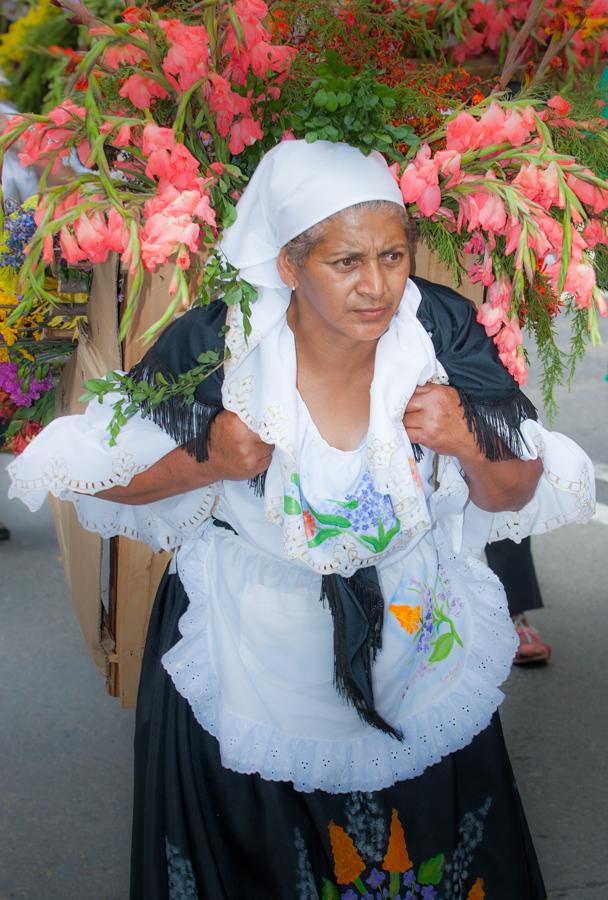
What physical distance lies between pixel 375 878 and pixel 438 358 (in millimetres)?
985

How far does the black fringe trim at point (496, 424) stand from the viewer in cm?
201

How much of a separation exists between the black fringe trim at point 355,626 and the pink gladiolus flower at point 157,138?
780 mm

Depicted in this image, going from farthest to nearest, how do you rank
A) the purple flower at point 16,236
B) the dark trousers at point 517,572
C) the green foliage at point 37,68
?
the green foliage at point 37,68 < the dark trousers at point 517,572 < the purple flower at point 16,236

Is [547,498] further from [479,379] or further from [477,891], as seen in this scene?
[477,891]

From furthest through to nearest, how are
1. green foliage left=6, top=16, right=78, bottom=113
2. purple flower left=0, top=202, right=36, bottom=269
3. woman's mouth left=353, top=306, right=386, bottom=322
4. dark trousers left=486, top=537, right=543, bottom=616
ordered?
green foliage left=6, top=16, right=78, bottom=113 → dark trousers left=486, top=537, right=543, bottom=616 → purple flower left=0, top=202, right=36, bottom=269 → woman's mouth left=353, top=306, right=386, bottom=322

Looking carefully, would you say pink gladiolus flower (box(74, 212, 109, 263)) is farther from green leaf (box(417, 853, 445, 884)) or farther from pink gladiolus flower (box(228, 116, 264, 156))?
green leaf (box(417, 853, 445, 884))

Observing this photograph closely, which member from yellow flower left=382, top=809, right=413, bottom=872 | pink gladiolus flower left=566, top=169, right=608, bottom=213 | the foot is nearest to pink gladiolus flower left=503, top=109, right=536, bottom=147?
pink gladiolus flower left=566, top=169, right=608, bottom=213

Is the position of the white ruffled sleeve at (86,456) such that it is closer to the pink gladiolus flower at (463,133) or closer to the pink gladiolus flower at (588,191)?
the pink gladiolus flower at (463,133)

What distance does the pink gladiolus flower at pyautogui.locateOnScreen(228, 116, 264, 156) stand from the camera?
1.93m

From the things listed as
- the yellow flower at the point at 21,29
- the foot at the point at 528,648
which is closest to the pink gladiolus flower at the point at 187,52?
the foot at the point at 528,648

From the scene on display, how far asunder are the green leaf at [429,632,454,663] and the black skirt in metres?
0.20

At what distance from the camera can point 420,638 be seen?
2217 mm

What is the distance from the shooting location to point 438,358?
6.75ft

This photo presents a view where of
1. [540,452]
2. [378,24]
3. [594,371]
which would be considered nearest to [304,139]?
[378,24]
